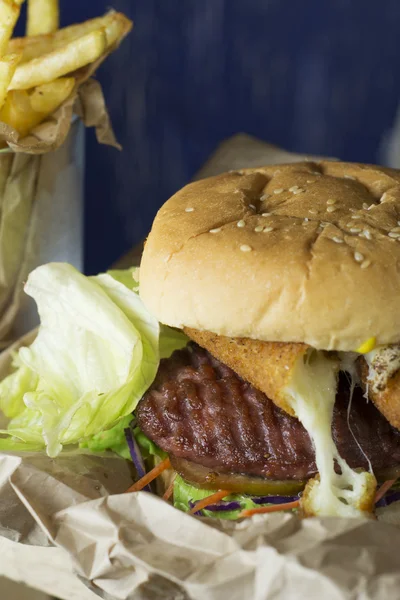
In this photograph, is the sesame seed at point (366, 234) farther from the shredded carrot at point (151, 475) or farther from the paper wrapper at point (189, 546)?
the shredded carrot at point (151, 475)

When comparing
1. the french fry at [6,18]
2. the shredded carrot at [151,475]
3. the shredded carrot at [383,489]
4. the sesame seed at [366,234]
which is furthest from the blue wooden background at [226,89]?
the shredded carrot at [383,489]

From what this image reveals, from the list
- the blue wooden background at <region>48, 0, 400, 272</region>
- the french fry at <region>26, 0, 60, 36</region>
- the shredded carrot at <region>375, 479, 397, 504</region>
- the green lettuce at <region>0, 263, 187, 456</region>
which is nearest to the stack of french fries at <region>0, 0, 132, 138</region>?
the french fry at <region>26, 0, 60, 36</region>

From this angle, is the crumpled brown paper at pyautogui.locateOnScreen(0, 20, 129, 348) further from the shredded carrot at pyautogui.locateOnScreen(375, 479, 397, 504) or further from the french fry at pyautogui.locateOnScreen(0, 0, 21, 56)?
the shredded carrot at pyautogui.locateOnScreen(375, 479, 397, 504)

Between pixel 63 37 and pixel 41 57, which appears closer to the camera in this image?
pixel 41 57

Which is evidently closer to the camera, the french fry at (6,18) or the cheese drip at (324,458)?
the cheese drip at (324,458)

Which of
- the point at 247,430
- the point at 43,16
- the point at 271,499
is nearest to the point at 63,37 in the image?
the point at 43,16

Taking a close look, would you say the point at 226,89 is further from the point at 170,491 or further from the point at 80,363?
the point at 170,491

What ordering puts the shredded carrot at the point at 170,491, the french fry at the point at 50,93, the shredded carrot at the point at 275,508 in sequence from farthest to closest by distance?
1. the french fry at the point at 50,93
2. the shredded carrot at the point at 170,491
3. the shredded carrot at the point at 275,508

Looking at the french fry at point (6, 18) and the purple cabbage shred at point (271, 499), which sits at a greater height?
the french fry at point (6, 18)
